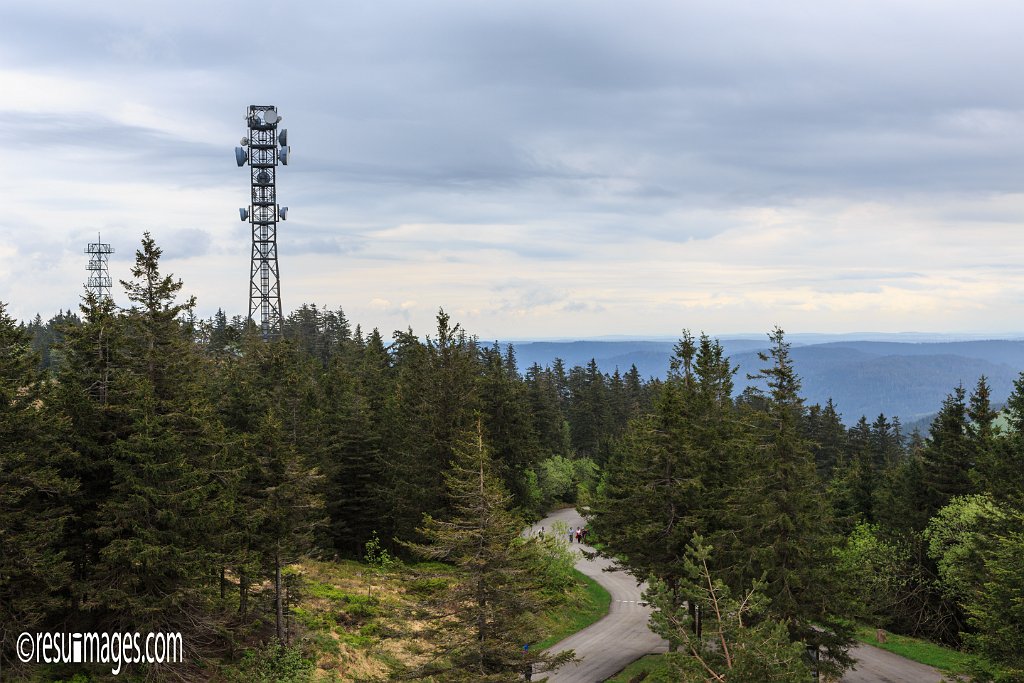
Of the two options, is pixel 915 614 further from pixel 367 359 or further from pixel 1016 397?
pixel 367 359

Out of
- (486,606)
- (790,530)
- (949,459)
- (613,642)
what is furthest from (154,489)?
(949,459)

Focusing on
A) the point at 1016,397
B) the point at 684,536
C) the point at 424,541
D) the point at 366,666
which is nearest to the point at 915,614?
the point at 1016,397

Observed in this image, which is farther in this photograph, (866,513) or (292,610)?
(866,513)

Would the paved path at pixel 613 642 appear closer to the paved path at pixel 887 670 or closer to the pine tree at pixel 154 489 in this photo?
the paved path at pixel 887 670

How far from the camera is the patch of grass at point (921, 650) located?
3712 centimetres

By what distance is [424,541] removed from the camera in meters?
47.2

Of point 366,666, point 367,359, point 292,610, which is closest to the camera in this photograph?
point 366,666

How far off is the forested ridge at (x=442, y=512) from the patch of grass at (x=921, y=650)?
2.22m

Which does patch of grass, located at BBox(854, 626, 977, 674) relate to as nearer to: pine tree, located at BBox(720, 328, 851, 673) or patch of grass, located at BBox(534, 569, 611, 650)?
pine tree, located at BBox(720, 328, 851, 673)

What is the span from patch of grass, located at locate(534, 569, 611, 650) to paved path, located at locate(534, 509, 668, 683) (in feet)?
1.51

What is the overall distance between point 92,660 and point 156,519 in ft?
17.0

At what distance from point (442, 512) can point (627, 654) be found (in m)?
13.2

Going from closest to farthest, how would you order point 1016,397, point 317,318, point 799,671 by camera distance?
point 799,671
point 1016,397
point 317,318

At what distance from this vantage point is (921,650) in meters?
39.5
